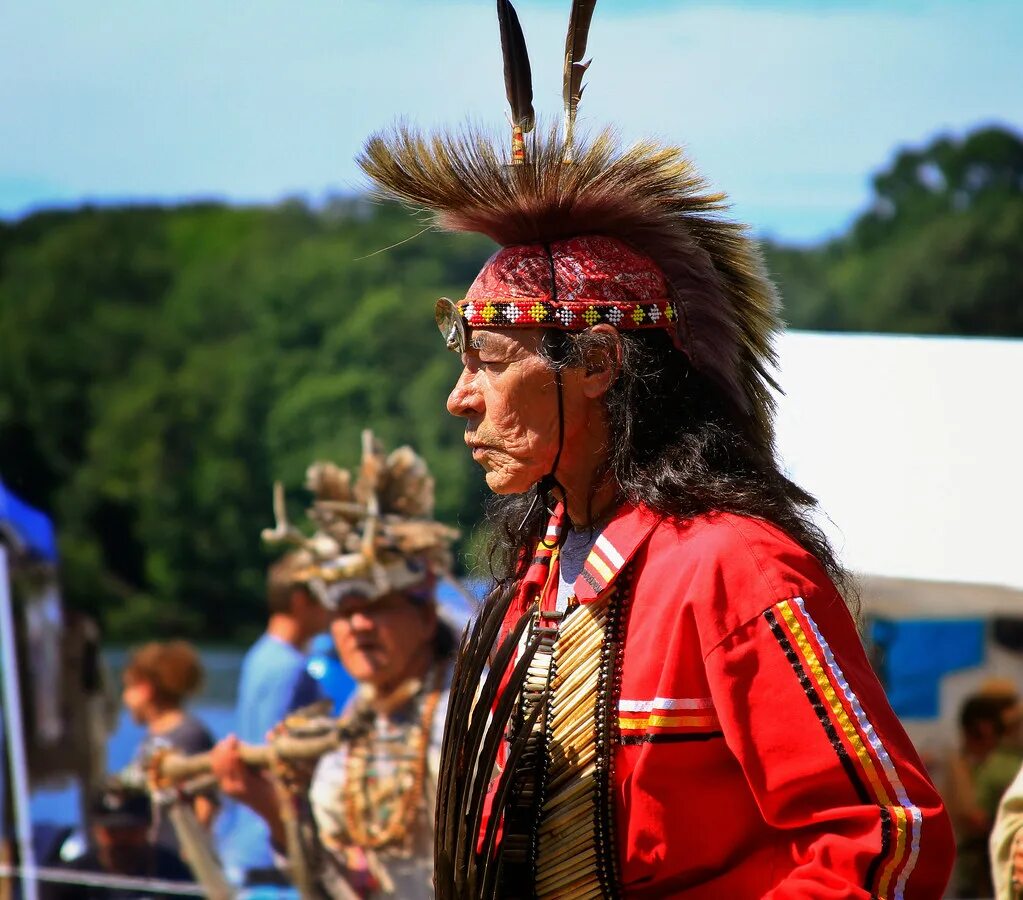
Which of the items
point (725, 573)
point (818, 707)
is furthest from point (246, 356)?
point (818, 707)

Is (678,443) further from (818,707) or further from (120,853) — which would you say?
(120,853)

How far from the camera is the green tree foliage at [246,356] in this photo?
1873 cm

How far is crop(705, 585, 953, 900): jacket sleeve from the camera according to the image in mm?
1539

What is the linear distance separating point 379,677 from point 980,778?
2.27 m

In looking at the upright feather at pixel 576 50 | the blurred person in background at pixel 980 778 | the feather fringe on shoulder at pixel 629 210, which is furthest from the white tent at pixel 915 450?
the upright feather at pixel 576 50

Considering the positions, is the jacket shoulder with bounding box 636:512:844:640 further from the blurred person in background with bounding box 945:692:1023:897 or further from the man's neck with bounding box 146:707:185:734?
the man's neck with bounding box 146:707:185:734

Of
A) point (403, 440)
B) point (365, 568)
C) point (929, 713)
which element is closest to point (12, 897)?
point (365, 568)

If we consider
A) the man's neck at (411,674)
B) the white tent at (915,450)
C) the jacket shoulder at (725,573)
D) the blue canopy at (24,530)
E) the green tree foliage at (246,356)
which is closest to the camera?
the jacket shoulder at (725,573)

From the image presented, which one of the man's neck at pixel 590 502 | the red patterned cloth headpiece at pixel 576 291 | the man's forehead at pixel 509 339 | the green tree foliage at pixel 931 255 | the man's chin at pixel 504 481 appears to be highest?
the green tree foliage at pixel 931 255

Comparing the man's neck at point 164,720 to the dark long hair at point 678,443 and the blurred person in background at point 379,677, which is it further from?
the dark long hair at point 678,443

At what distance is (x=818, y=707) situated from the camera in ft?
5.17

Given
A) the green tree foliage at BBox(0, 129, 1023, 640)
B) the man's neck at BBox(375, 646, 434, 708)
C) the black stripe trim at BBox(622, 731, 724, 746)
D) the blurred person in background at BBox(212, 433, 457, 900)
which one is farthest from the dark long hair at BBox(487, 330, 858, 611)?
the green tree foliage at BBox(0, 129, 1023, 640)

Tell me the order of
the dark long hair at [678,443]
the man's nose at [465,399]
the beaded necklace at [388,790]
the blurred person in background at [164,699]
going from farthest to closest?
the blurred person in background at [164,699], the beaded necklace at [388,790], the man's nose at [465,399], the dark long hair at [678,443]

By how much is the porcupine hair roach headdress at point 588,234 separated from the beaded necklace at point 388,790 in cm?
249
